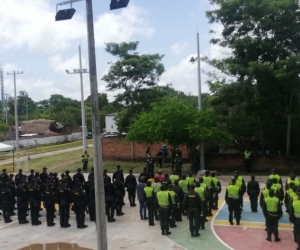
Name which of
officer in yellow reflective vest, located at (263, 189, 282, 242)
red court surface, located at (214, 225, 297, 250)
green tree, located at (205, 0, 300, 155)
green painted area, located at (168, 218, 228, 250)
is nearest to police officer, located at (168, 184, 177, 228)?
green painted area, located at (168, 218, 228, 250)

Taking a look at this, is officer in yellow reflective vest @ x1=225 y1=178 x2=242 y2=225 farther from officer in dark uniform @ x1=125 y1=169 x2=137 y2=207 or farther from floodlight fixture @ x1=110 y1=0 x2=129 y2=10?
floodlight fixture @ x1=110 y1=0 x2=129 y2=10

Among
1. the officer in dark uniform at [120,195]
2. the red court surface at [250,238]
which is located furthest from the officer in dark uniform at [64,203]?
the red court surface at [250,238]

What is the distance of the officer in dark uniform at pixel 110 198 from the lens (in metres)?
14.1

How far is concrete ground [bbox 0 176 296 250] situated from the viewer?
1140 centimetres

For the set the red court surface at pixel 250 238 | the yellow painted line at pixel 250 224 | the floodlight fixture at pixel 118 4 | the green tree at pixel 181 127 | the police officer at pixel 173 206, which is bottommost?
the red court surface at pixel 250 238

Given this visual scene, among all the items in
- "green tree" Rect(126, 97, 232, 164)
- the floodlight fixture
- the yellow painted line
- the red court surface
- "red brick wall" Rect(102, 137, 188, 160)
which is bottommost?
the red court surface

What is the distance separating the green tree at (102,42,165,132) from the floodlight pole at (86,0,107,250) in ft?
71.7

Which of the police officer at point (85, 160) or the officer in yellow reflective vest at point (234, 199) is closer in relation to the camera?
the officer in yellow reflective vest at point (234, 199)

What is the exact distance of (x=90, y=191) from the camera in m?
14.3

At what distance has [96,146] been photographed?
8.94m

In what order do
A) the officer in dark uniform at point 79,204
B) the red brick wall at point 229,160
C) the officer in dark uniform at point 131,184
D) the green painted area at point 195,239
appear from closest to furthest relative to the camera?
the green painted area at point 195,239 → the officer in dark uniform at point 79,204 → the officer in dark uniform at point 131,184 → the red brick wall at point 229,160

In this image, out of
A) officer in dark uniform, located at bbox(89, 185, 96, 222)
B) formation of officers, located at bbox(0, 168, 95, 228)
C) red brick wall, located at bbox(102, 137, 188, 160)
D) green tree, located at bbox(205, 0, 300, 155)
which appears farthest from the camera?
red brick wall, located at bbox(102, 137, 188, 160)

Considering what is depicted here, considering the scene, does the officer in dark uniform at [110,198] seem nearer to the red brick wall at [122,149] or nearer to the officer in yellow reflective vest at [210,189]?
the officer in yellow reflective vest at [210,189]

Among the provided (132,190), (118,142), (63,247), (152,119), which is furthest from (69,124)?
(63,247)
